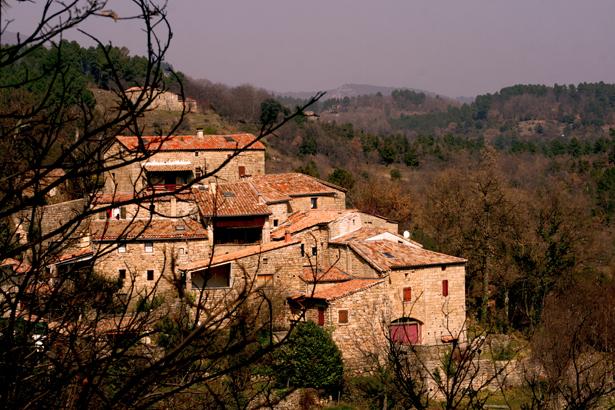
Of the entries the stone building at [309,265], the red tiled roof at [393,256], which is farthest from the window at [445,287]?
the red tiled roof at [393,256]

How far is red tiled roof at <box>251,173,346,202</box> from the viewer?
28.2m

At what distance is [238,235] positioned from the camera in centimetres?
2480

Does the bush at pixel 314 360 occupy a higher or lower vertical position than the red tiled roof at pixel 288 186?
lower

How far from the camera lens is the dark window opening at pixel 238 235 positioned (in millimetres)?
24667

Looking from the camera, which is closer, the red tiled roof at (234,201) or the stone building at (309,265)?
the stone building at (309,265)

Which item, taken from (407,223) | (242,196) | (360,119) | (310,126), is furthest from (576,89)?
(242,196)

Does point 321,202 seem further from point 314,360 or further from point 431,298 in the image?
point 314,360

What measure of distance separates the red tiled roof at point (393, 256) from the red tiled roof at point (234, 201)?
12.4ft

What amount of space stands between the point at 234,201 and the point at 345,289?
636cm

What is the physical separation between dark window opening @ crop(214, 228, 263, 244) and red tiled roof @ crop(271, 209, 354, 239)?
21.1 inches

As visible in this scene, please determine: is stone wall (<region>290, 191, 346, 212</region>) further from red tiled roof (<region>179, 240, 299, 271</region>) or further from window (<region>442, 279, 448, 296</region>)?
window (<region>442, 279, 448, 296</region>)

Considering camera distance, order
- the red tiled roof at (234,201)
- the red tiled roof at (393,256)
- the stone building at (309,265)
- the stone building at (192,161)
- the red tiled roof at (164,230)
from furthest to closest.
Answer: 1. the stone building at (192,161)
2. the red tiled roof at (234,201)
3. the red tiled roof at (164,230)
4. the red tiled roof at (393,256)
5. the stone building at (309,265)

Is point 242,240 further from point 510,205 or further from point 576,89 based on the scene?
point 576,89

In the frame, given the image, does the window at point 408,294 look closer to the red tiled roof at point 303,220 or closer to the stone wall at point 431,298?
the stone wall at point 431,298
